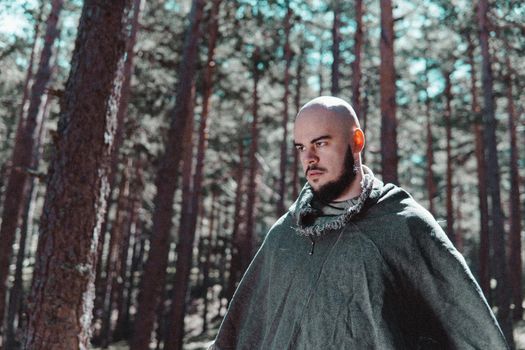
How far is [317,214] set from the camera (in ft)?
8.23

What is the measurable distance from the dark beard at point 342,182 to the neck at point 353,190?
17 mm

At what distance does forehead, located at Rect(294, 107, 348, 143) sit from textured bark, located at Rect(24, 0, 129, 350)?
10.2 feet

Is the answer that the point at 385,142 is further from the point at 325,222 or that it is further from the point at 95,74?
the point at 325,222

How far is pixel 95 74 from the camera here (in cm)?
503

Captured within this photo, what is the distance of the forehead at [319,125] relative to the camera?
7.82ft

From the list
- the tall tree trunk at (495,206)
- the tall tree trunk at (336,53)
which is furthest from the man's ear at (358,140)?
the tall tree trunk at (336,53)

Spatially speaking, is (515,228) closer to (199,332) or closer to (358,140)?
(199,332)

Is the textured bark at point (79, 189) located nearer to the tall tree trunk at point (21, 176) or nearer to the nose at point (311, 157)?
the nose at point (311, 157)

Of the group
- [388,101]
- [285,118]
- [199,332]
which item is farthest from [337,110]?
[199,332]

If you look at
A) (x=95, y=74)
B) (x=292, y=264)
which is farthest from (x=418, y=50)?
(x=292, y=264)

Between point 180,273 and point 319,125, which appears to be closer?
point 319,125

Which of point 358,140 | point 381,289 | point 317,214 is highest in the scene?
point 358,140

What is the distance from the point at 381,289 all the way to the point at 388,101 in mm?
7805

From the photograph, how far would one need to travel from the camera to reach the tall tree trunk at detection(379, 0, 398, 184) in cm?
908
